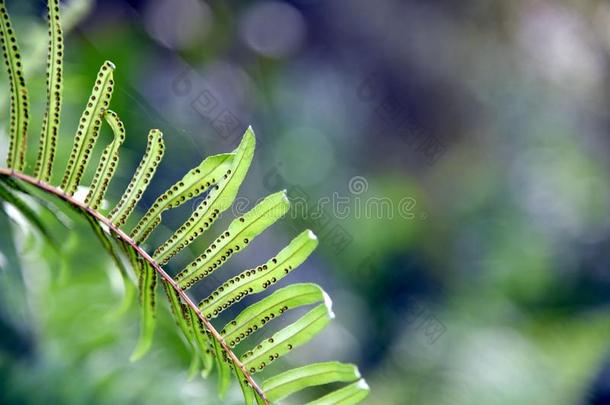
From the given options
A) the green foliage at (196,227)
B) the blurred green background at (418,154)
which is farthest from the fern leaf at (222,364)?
the blurred green background at (418,154)

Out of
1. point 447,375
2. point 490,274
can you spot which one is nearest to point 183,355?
point 447,375

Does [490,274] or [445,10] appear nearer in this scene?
[490,274]

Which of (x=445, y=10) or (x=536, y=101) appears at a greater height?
(x=445, y=10)

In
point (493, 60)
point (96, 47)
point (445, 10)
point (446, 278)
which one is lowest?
point (446, 278)

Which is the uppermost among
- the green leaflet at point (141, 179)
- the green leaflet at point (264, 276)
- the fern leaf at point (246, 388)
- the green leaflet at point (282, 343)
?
the green leaflet at point (141, 179)

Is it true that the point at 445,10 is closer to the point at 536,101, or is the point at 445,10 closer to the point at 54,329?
the point at 536,101

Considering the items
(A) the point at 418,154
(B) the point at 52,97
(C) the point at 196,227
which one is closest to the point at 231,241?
(C) the point at 196,227

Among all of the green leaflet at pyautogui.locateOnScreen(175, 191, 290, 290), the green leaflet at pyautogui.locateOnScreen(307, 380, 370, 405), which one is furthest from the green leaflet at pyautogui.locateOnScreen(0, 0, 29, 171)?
the green leaflet at pyautogui.locateOnScreen(307, 380, 370, 405)

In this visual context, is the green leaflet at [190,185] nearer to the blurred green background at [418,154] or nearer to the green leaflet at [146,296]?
the green leaflet at [146,296]
